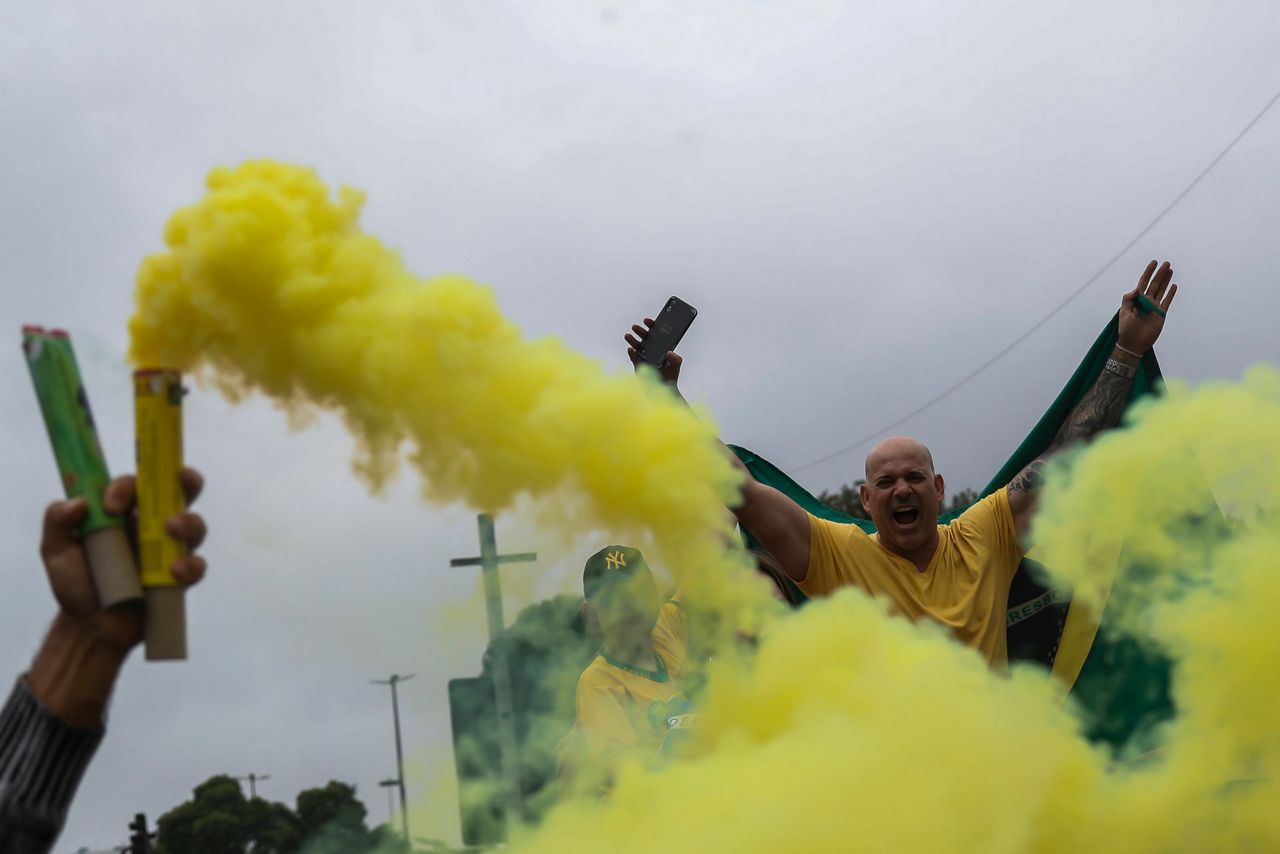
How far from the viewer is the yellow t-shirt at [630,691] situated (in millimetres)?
4008

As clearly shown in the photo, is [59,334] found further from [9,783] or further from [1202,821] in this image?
[1202,821]

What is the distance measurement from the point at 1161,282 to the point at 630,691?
2.39 meters

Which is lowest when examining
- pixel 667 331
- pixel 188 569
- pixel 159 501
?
pixel 188 569

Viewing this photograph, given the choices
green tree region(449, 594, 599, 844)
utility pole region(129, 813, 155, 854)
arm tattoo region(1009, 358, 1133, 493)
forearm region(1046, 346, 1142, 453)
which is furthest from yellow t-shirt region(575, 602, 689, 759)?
utility pole region(129, 813, 155, 854)

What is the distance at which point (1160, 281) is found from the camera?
483cm

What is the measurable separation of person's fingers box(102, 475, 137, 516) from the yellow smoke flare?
1.22 feet

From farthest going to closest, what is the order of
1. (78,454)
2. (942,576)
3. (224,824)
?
(224,824) → (942,576) → (78,454)

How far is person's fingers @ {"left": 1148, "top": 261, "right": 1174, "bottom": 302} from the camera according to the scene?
15.8ft

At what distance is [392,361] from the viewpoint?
2936mm

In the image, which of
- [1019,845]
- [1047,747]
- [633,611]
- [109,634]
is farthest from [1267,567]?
[109,634]

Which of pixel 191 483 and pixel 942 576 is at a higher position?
pixel 942 576

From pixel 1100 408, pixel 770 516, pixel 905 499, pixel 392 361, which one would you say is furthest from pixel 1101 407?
pixel 392 361

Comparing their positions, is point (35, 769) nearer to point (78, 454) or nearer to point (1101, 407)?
point (78, 454)

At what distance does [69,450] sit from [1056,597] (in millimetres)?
3725
